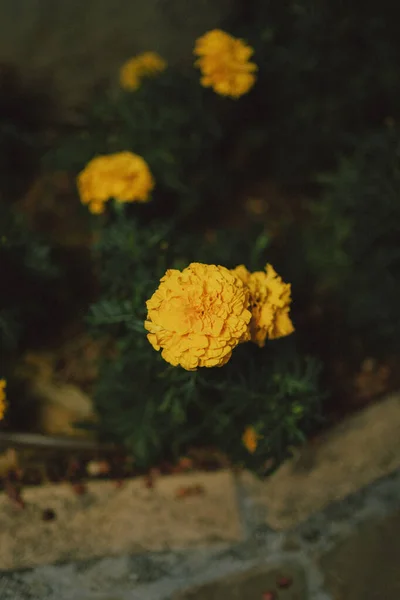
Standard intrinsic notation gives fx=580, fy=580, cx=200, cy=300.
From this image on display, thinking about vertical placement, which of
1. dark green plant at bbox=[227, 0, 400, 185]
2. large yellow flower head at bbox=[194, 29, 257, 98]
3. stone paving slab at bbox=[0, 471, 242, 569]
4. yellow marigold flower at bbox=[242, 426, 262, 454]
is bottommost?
stone paving slab at bbox=[0, 471, 242, 569]

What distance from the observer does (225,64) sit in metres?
2.05

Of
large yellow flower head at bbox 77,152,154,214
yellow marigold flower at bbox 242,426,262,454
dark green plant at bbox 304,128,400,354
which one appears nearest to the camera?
yellow marigold flower at bbox 242,426,262,454

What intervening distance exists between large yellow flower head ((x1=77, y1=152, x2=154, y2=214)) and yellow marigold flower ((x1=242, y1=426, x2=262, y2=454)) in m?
0.89

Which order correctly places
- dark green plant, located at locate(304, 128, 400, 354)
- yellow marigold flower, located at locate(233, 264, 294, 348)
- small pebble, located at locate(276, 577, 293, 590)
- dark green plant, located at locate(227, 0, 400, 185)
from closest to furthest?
yellow marigold flower, located at locate(233, 264, 294, 348) → small pebble, located at locate(276, 577, 293, 590) → dark green plant, located at locate(304, 128, 400, 354) → dark green plant, located at locate(227, 0, 400, 185)

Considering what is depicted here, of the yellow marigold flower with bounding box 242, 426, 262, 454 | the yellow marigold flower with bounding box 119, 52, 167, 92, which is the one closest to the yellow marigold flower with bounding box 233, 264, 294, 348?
the yellow marigold flower with bounding box 242, 426, 262, 454

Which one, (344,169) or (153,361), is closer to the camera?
(153,361)

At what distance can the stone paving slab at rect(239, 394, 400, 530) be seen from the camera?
180 centimetres

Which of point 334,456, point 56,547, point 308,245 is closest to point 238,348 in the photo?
point 334,456

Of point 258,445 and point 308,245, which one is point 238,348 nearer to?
point 258,445

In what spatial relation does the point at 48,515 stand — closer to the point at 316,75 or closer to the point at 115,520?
the point at 115,520

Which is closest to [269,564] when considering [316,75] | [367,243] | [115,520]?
[115,520]

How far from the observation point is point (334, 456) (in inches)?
75.6

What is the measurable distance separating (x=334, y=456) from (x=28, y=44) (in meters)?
2.10

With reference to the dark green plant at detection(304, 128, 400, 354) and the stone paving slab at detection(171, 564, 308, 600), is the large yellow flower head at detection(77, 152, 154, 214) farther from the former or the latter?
the stone paving slab at detection(171, 564, 308, 600)
